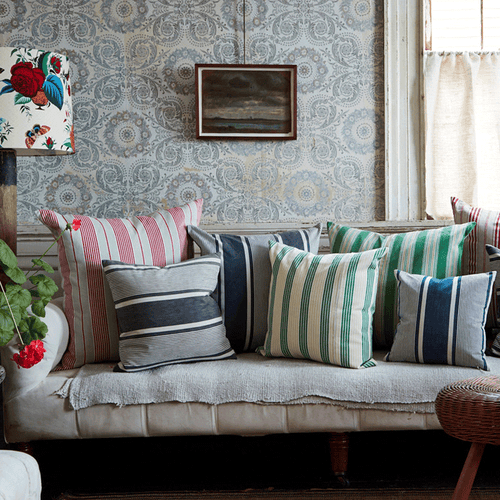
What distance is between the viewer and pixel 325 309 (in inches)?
65.2

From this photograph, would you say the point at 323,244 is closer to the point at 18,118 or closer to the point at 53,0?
the point at 18,118

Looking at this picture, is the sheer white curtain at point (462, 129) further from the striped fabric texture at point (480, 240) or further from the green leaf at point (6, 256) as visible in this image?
the green leaf at point (6, 256)

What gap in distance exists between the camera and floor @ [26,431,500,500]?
Result: 1600mm

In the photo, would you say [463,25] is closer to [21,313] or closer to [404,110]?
[404,110]

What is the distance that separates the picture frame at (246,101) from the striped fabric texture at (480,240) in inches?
34.6

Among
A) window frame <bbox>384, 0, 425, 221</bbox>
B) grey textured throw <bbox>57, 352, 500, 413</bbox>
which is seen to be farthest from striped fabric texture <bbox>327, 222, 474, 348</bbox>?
window frame <bbox>384, 0, 425, 221</bbox>

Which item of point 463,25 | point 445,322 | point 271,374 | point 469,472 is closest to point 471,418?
point 469,472

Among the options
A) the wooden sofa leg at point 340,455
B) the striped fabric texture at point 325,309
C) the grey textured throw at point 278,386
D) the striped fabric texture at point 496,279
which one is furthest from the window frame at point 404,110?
the wooden sofa leg at point 340,455

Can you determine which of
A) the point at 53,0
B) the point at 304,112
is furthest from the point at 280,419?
the point at 53,0

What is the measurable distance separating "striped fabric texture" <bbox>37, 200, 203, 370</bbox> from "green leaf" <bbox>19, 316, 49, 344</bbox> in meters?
0.32

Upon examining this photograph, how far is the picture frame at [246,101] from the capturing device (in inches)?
92.1

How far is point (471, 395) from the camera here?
1.19 metres

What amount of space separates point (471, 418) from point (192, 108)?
5.84ft

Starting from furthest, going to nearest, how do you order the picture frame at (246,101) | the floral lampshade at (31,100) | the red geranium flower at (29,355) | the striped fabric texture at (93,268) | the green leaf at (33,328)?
the picture frame at (246,101) → the striped fabric texture at (93,268) → the floral lampshade at (31,100) → the green leaf at (33,328) → the red geranium flower at (29,355)
